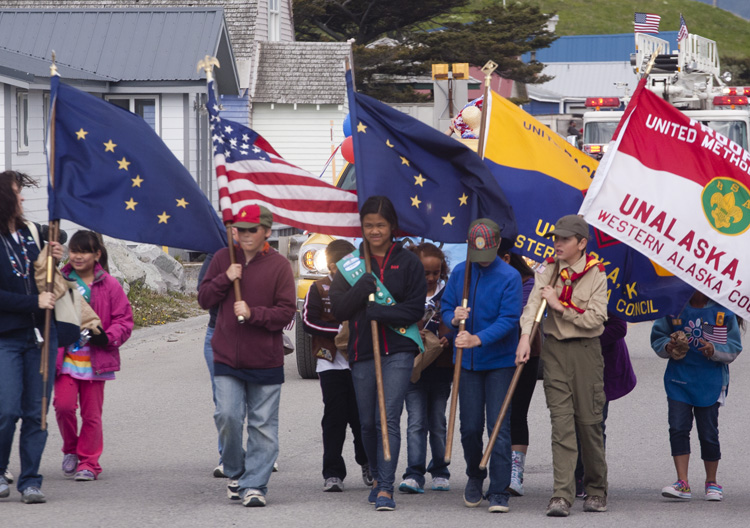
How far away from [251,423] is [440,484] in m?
1.35

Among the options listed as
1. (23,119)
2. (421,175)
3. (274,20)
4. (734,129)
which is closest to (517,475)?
(421,175)

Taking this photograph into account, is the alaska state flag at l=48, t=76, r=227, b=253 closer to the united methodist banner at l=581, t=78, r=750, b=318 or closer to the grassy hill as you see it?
the united methodist banner at l=581, t=78, r=750, b=318

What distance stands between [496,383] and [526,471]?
5.10 ft

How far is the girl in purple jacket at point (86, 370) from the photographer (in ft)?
24.1

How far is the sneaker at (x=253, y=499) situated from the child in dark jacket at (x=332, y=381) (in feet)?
2.02

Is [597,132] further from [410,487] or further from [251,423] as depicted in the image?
[251,423]

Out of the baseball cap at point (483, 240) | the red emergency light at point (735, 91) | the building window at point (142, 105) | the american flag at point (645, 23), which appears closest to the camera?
the baseball cap at point (483, 240)

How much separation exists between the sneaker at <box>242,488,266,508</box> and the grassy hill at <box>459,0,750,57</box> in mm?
97069

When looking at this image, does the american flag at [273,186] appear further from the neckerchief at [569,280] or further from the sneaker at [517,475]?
the sneaker at [517,475]

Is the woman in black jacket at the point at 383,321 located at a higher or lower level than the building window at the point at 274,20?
lower

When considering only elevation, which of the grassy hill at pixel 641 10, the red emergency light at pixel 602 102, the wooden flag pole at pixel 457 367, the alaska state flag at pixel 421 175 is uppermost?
the grassy hill at pixel 641 10

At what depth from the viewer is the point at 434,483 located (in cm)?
715

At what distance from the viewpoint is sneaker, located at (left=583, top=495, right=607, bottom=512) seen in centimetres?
654

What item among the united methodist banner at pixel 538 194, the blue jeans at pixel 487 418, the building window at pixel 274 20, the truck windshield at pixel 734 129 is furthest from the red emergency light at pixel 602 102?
the blue jeans at pixel 487 418
